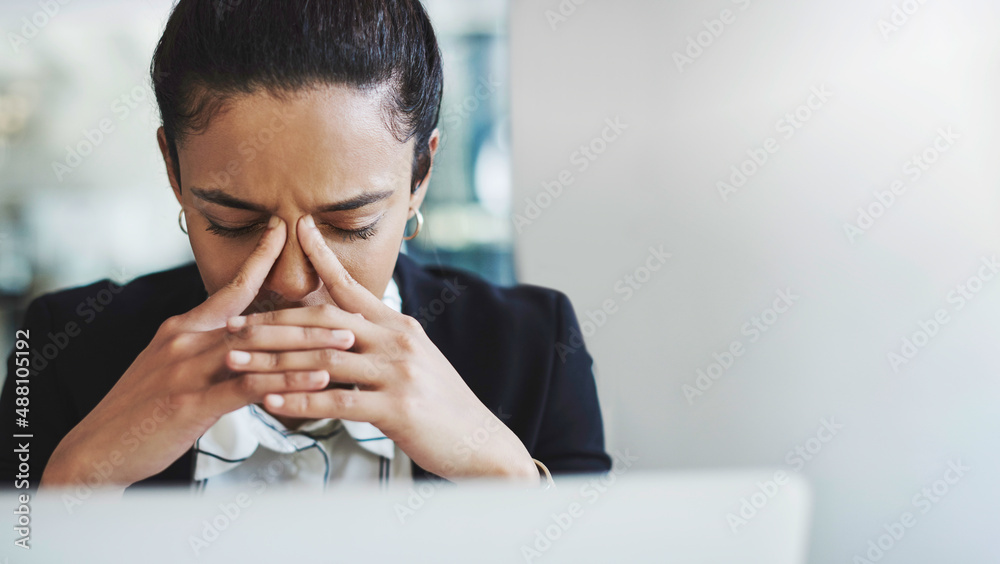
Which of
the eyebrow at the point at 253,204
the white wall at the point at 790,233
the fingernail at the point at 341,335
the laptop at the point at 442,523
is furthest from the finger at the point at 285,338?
the white wall at the point at 790,233

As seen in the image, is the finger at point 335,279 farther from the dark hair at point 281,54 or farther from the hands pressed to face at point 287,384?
the dark hair at point 281,54

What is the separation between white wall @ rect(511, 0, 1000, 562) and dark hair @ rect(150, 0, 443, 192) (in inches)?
9.1

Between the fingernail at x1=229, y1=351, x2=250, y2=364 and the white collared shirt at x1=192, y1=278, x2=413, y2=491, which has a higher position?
the fingernail at x1=229, y1=351, x2=250, y2=364

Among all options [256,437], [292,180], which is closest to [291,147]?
[292,180]

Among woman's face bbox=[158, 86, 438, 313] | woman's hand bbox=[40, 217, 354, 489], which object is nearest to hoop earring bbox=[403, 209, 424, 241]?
woman's face bbox=[158, 86, 438, 313]

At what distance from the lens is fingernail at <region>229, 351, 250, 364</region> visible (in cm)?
56

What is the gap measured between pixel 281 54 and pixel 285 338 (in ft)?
0.97

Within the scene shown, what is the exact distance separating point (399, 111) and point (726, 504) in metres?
0.55

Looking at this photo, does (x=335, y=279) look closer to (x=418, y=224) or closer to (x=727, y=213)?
(x=418, y=224)

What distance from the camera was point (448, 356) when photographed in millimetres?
844

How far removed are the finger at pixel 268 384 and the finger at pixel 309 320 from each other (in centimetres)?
5

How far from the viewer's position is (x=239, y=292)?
631mm

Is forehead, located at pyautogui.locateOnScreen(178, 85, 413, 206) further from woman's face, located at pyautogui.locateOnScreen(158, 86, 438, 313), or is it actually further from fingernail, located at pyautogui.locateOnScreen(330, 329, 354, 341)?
fingernail, located at pyautogui.locateOnScreen(330, 329, 354, 341)

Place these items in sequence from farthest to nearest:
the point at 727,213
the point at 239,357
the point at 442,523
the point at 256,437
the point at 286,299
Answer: the point at 727,213, the point at 256,437, the point at 286,299, the point at 239,357, the point at 442,523
